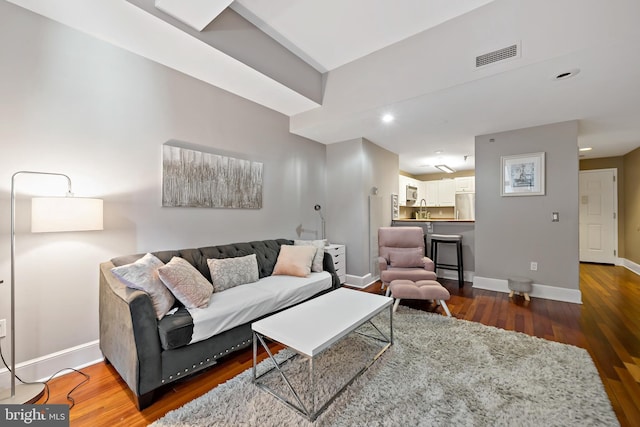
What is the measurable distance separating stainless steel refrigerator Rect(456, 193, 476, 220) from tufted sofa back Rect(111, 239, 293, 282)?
199 inches

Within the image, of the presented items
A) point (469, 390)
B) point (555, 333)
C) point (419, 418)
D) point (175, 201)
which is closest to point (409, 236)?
point (555, 333)

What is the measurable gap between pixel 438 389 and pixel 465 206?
5798 millimetres

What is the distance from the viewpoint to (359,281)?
4223 mm

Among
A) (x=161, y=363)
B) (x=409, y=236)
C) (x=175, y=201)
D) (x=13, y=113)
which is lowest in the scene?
(x=161, y=363)

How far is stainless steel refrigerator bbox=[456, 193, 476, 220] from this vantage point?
6.43 m

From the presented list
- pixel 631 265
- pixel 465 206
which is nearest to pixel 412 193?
pixel 465 206

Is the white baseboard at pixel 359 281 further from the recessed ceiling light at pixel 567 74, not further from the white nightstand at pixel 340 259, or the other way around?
the recessed ceiling light at pixel 567 74

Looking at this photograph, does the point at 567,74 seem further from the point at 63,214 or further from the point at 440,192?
the point at 440,192

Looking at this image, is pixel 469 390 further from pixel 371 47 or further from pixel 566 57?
pixel 371 47

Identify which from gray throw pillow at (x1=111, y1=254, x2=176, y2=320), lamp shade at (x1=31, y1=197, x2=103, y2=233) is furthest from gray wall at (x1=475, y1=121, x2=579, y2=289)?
lamp shade at (x1=31, y1=197, x2=103, y2=233)

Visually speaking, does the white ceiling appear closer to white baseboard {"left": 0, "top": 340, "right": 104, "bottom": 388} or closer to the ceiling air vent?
the ceiling air vent

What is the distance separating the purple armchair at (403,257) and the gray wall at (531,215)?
118 cm

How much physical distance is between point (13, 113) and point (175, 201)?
1.23m

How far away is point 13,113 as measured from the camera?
6.04ft
